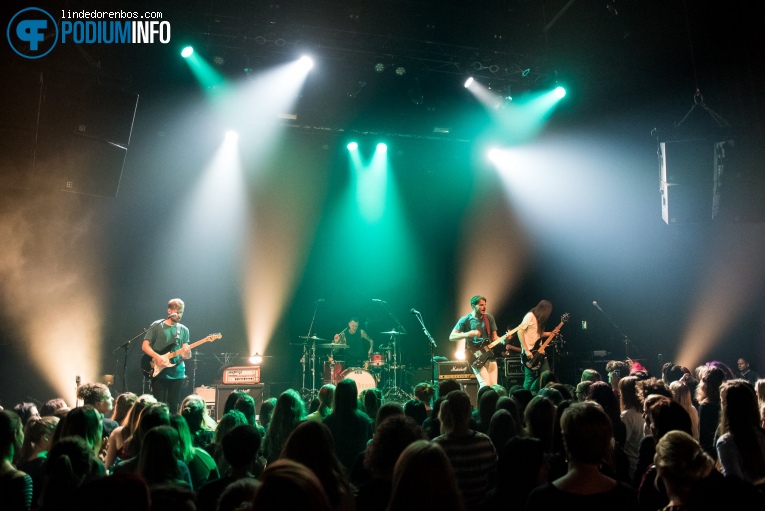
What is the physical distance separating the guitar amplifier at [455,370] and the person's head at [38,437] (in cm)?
711

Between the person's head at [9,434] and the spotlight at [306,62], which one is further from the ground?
the spotlight at [306,62]

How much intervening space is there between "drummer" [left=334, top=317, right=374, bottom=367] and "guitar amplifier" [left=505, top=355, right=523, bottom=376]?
2815mm

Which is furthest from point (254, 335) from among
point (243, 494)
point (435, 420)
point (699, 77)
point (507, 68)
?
point (243, 494)

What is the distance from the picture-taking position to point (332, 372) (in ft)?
39.1

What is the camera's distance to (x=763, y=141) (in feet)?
29.6

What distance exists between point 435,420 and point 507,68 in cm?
812

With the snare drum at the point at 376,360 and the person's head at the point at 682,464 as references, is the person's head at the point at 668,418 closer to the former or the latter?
the person's head at the point at 682,464

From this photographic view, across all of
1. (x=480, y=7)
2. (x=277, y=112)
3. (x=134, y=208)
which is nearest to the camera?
(x=480, y=7)

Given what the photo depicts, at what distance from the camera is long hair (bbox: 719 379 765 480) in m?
3.58

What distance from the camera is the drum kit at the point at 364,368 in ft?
37.4

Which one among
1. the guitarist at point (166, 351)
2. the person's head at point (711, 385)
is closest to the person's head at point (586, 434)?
the person's head at point (711, 385)

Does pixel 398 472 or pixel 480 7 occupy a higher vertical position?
pixel 480 7

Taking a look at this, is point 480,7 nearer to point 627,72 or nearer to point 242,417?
point 627,72

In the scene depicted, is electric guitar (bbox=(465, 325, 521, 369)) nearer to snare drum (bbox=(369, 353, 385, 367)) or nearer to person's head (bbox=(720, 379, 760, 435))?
snare drum (bbox=(369, 353, 385, 367))
